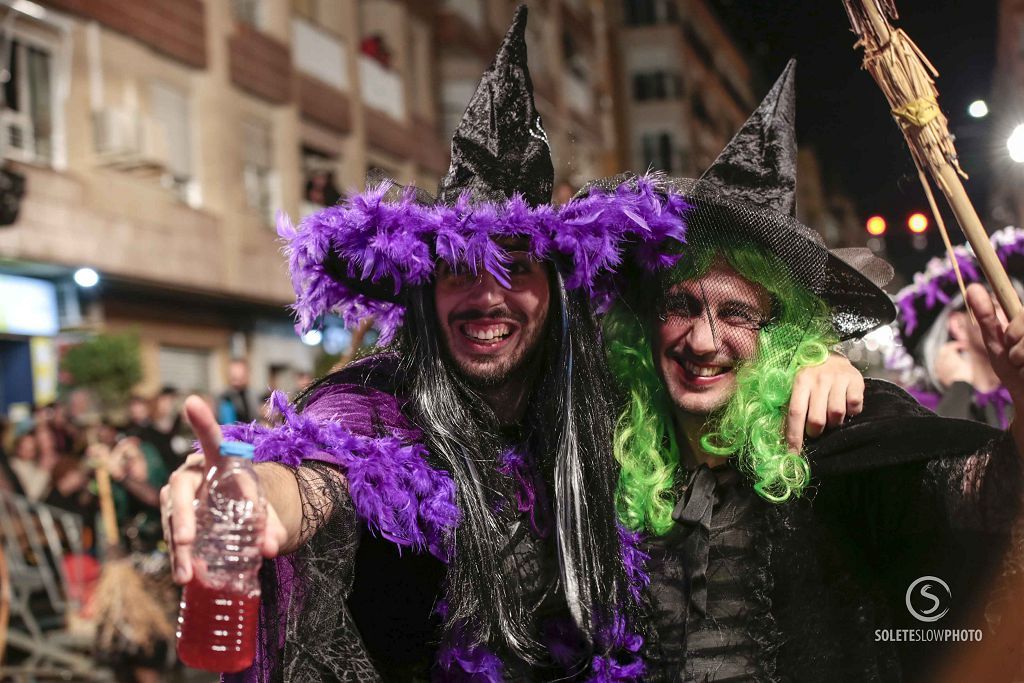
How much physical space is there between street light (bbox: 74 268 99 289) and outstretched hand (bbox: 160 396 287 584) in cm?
858

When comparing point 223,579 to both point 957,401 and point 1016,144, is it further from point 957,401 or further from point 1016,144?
point 957,401

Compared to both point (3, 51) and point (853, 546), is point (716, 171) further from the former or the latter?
point (3, 51)

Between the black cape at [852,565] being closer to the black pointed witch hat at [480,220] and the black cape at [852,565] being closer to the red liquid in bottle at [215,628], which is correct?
the black pointed witch hat at [480,220]

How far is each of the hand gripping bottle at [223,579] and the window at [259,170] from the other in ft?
38.1

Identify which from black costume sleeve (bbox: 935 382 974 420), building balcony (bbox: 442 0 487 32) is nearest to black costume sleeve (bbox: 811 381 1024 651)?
black costume sleeve (bbox: 935 382 974 420)

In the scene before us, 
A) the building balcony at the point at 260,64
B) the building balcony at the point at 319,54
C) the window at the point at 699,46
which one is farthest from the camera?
the window at the point at 699,46

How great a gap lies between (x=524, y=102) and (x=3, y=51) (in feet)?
25.4

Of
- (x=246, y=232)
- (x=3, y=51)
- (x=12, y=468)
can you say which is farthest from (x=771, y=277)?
(x=246, y=232)

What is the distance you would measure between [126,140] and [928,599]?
360 inches

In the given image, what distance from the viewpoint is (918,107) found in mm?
1876

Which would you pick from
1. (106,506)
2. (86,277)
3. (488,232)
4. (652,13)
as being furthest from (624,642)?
(652,13)

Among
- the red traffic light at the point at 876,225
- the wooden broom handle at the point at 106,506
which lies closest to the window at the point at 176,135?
the wooden broom handle at the point at 106,506

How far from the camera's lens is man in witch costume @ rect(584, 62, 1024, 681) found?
6.91 feet

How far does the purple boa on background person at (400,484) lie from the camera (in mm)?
1995
